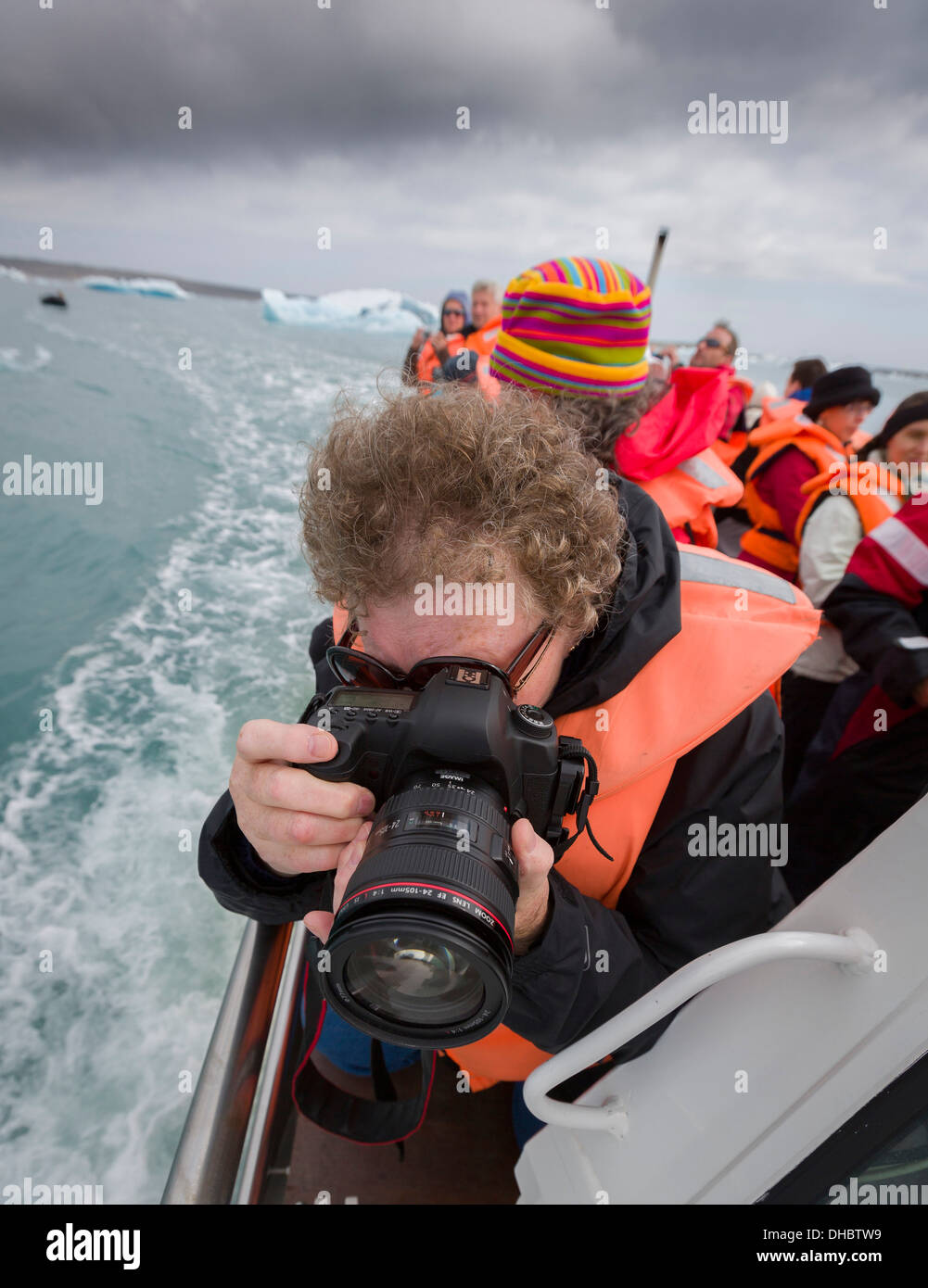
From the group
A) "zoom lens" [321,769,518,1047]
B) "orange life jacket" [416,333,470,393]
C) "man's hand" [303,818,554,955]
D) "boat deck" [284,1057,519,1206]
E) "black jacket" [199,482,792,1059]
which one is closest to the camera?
"zoom lens" [321,769,518,1047]

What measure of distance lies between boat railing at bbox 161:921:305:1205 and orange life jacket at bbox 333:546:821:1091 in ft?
1.79

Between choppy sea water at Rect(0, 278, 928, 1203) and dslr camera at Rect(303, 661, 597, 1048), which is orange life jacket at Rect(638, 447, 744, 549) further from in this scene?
dslr camera at Rect(303, 661, 597, 1048)

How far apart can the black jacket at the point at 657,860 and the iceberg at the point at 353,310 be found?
20.8 m

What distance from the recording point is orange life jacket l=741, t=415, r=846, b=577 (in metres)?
1.97

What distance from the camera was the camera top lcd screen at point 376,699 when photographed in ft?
2.29

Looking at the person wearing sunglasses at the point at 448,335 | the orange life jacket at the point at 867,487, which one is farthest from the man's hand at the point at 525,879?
the person wearing sunglasses at the point at 448,335

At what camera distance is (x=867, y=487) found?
1.54 m

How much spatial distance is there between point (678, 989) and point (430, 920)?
29cm

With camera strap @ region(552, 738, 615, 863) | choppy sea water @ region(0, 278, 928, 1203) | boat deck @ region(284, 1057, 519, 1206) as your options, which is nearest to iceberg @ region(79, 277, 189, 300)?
choppy sea water @ region(0, 278, 928, 1203)

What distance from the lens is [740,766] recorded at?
2.70ft

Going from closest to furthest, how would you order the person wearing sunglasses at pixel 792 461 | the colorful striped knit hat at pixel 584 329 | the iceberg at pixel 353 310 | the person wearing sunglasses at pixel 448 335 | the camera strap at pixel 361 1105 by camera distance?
1. the camera strap at pixel 361 1105
2. the colorful striped knit hat at pixel 584 329
3. the person wearing sunglasses at pixel 792 461
4. the person wearing sunglasses at pixel 448 335
5. the iceberg at pixel 353 310

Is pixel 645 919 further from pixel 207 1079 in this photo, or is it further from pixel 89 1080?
pixel 89 1080

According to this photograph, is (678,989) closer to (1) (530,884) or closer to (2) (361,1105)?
(1) (530,884)

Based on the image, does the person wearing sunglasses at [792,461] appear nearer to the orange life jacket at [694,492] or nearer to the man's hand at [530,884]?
the orange life jacket at [694,492]
